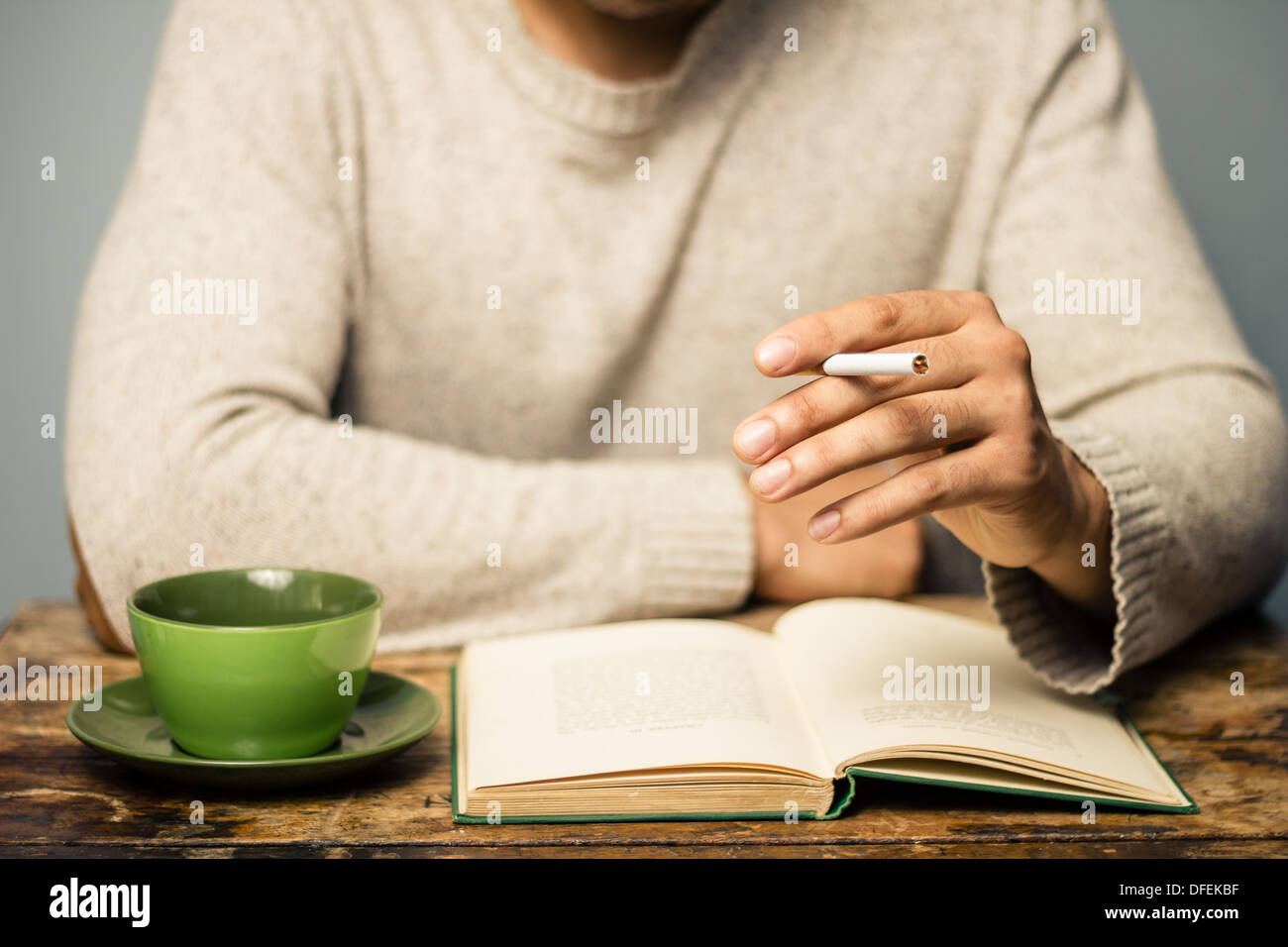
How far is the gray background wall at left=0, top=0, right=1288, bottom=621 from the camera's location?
4.58ft

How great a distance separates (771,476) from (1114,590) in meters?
0.30

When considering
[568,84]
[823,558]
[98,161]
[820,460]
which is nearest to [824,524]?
[820,460]

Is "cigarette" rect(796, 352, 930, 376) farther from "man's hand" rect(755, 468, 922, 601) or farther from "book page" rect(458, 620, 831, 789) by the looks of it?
"man's hand" rect(755, 468, 922, 601)

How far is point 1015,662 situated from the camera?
761 millimetres

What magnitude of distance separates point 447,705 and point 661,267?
0.54m

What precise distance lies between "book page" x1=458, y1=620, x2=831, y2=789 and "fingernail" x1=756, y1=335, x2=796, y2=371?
20 centimetres

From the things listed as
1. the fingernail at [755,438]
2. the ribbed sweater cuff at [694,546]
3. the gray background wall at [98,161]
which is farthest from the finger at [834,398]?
the gray background wall at [98,161]

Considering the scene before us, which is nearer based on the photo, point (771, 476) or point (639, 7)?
point (771, 476)

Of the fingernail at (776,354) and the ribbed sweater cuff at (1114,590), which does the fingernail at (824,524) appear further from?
the ribbed sweater cuff at (1114,590)

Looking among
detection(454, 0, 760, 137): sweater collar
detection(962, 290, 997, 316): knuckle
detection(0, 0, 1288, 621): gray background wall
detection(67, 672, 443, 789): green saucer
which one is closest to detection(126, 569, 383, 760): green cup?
detection(67, 672, 443, 789): green saucer

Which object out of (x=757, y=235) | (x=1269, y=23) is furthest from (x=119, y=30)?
(x=1269, y=23)

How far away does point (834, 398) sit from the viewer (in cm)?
56

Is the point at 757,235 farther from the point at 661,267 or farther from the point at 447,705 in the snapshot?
the point at 447,705

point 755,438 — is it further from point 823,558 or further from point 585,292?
point 585,292
